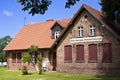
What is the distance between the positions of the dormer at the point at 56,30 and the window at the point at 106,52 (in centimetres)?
843

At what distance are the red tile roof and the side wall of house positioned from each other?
3.49 meters

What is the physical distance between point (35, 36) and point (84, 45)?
11306 millimetres

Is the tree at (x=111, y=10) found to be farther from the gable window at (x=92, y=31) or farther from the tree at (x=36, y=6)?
the tree at (x=36, y=6)

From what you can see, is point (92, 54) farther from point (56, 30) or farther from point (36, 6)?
point (36, 6)

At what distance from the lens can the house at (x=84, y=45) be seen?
3094 cm

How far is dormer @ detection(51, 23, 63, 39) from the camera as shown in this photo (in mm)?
38116

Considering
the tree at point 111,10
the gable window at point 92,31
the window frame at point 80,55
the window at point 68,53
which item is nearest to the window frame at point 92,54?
the window frame at point 80,55

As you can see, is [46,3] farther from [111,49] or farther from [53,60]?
[53,60]

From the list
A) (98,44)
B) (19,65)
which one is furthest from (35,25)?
(98,44)

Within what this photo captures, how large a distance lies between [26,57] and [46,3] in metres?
19.0

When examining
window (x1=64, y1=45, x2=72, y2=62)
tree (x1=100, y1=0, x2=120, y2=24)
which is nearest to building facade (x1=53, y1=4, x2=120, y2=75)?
window (x1=64, y1=45, x2=72, y2=62)

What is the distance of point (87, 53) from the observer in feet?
108

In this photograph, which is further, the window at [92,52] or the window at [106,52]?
the window at [92,52]

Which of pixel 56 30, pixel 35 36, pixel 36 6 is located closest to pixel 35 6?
pixel 36 6
